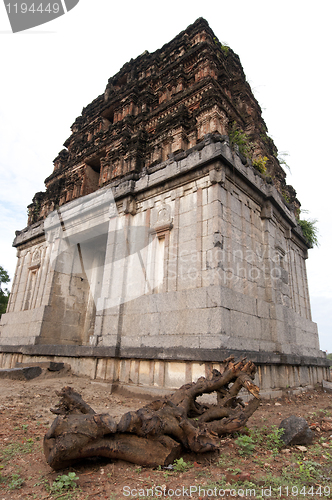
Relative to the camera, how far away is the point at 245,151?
10.8 m

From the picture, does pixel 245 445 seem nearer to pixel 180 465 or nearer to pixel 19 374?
pixel 180 465

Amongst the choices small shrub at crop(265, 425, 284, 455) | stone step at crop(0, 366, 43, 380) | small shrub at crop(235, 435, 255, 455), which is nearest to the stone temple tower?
stone step at crop(0, 366, 43, 380)

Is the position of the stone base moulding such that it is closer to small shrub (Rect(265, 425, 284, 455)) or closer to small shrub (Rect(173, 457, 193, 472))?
small shrub (Rect(265, 425, 284, 455))

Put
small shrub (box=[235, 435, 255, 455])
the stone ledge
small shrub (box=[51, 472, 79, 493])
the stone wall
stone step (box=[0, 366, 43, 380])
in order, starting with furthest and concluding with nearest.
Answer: stone step (box=[0, 366, 43, 380])
the stone wall
the stone ledge
small shrub (box=[235, 435, 255, 455])
small shrub (box=[51, 472, 79, 493])

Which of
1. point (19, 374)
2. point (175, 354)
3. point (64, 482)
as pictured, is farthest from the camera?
point (19, 374)

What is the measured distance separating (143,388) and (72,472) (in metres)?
4.30

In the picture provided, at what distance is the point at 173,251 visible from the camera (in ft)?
27.7

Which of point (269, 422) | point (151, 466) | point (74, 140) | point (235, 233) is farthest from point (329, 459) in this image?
point (74, 140)

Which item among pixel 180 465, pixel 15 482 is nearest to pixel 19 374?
pixel 15 482

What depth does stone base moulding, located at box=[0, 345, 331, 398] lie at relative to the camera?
6.70 meters

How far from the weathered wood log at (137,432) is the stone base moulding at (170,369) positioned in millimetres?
2312

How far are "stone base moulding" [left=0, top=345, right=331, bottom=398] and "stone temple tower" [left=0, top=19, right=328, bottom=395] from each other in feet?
0.13

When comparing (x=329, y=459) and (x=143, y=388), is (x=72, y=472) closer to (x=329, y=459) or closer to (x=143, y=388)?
(x=329, y=459)

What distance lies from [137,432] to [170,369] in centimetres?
382
